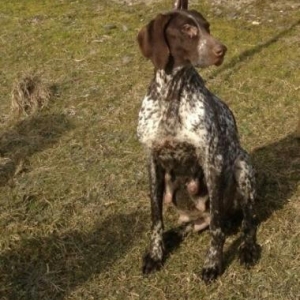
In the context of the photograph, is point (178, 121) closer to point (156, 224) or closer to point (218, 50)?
point (218, 50)

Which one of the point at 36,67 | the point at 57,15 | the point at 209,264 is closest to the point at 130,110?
the point at 36,67

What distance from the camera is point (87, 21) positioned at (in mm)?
10719

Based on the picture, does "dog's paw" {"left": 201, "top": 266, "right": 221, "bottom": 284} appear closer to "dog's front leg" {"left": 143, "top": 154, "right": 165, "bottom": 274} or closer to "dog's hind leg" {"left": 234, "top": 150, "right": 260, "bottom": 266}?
"dog's hind leg" {"left": 234, "top": 150, "right": 260, "bottom": 266}

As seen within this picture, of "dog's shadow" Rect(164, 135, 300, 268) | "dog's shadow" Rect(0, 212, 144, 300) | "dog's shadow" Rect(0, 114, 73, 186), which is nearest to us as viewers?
"dog's shadow" Rect(0, 212, 144, 300)

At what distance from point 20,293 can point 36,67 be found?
5167 millimetres

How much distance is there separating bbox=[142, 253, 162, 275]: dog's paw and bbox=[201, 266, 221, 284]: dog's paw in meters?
0.39

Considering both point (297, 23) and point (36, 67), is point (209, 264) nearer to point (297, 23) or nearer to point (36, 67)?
point (36, 67)

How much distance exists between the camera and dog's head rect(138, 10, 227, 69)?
164 inches

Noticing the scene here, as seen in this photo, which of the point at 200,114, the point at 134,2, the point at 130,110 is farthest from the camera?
the point at 134,2

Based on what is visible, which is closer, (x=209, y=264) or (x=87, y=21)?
(x=209, y=264)

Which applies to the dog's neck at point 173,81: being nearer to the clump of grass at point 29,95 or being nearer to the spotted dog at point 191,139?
the spotted dog at point 191,139

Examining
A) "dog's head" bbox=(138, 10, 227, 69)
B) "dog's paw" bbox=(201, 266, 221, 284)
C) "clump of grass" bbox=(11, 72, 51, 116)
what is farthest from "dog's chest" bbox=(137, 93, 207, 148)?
"clump of grass" bbox=(11, 72, 51, 116)

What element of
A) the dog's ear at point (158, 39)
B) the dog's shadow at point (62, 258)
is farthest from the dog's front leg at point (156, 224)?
the dog's ear at point (158, 39)

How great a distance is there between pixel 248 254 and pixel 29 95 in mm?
4190
